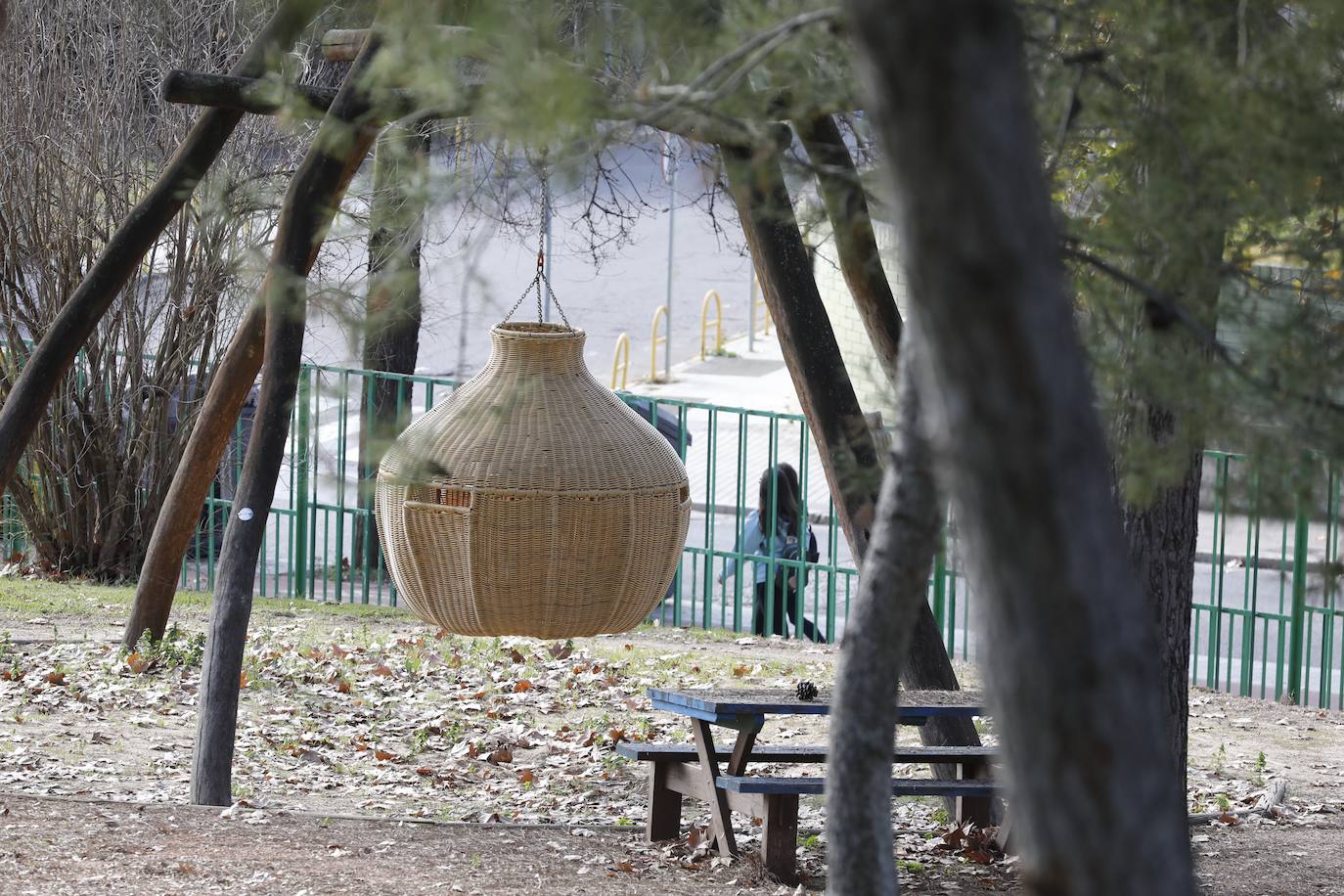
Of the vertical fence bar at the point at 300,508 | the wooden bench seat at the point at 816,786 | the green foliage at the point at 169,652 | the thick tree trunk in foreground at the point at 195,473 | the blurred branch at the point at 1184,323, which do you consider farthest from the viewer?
the vertical fence bar at the point at 300,508

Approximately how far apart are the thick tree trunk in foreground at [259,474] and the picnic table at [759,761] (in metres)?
1.48

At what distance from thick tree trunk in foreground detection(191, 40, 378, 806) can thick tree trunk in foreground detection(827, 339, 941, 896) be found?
309 centimetres

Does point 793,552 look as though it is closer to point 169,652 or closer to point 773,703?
point 169,652

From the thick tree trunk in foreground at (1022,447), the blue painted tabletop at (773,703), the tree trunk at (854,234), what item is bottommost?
the blue painted tabletop at (773,703)

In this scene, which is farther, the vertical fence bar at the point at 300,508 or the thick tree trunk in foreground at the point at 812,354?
the vertical fence bar at the point at 300,508

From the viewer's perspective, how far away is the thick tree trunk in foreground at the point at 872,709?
290 cm

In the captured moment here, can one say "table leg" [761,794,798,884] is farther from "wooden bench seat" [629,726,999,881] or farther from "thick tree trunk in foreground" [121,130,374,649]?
"thick tree trunk in foreground" [121,130,374,649]

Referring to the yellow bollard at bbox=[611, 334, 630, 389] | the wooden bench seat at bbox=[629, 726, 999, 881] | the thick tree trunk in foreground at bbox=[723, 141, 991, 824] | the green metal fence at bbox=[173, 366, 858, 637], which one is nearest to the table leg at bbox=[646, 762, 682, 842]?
the wooden bench seat at bbox=[629, 726, 999, 881]

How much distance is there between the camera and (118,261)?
248 inches

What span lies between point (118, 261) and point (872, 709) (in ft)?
14.5

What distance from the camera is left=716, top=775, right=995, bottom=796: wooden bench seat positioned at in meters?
5.28

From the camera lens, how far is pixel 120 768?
666 centimetres

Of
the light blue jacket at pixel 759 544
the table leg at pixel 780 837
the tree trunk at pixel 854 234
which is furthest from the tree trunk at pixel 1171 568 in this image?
the light blue jacket at pixel 759 544

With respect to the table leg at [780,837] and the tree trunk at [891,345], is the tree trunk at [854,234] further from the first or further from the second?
the table leg at [780,837]
